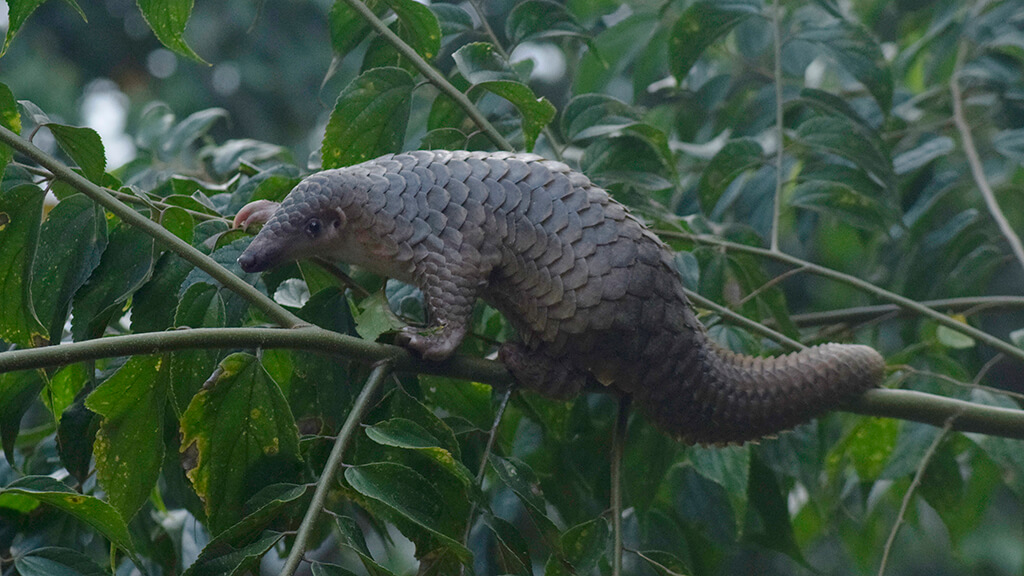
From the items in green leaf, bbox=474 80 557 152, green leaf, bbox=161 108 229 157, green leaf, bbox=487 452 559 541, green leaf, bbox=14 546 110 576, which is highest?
green leaf, bbox=474 80 557 152

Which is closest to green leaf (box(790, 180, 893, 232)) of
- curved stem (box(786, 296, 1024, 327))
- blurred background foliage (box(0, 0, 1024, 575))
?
blurred background foliage (box(0, 0, 1024, 575))

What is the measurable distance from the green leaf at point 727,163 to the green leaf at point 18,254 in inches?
28.4

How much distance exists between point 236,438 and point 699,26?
707 mm

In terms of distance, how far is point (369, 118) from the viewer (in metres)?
0.87

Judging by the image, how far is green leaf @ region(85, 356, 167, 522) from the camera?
2.18ft

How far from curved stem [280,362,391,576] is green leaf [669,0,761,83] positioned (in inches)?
22.4

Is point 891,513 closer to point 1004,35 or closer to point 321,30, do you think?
point 1004,35

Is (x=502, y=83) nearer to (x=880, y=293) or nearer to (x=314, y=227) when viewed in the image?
(x=314, y=227)

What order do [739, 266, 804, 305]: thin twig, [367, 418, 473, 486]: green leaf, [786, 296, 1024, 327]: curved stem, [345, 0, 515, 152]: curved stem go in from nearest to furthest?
1. [367, 418, 473, 486]: green leaf
2. [345, 0, 515, 152]: curved stem
3. [739, 266, 804, 305]: thin twig
4. [786, 296, 1024, 327]: curved stem

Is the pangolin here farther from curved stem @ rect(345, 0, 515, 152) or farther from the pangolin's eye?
curved stem @ rect(345, 0, 515, 152)

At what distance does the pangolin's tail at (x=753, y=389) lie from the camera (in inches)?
32.1

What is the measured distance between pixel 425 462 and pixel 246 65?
3611mm

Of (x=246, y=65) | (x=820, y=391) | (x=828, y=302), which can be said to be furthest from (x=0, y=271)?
(x=246, y=65)

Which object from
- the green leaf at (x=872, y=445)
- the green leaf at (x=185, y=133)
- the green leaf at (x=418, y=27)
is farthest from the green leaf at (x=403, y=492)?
the green leaf at (x=185, y=133)
